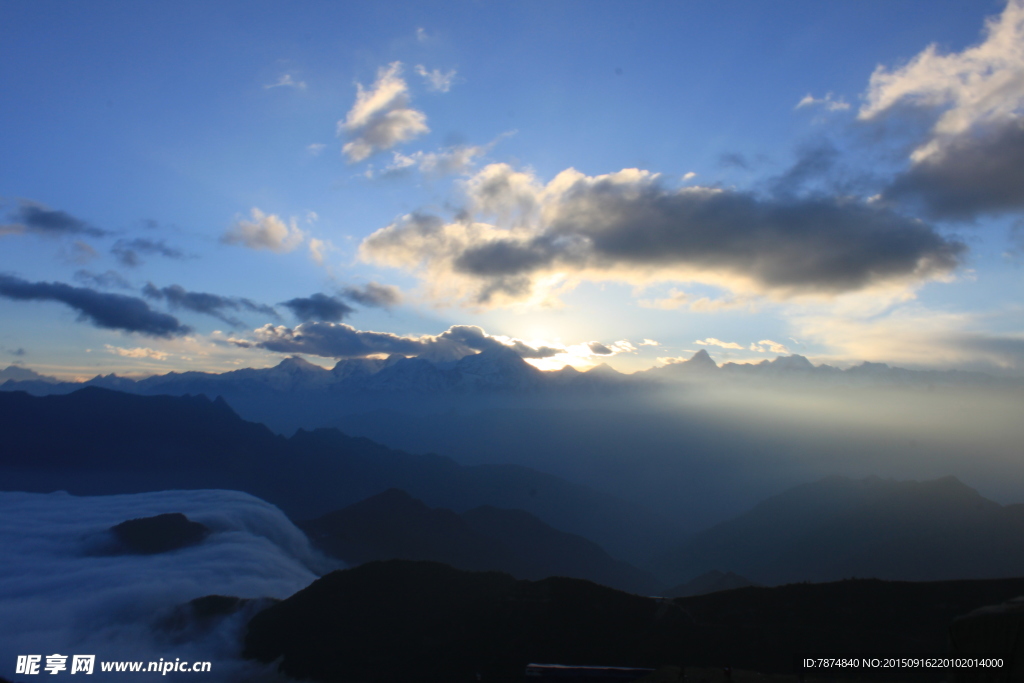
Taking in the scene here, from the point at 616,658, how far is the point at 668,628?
272 inches

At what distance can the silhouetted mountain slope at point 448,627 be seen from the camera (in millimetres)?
49750

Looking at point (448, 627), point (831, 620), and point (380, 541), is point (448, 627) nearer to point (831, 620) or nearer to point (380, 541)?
point (831, 620)

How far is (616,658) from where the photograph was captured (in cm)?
4744

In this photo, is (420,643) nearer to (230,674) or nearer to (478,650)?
(478,650)

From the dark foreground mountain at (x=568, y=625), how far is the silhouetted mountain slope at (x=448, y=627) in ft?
0.47

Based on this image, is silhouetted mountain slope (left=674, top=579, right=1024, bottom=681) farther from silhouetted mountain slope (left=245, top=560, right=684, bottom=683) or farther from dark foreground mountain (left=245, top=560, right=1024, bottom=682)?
silhouetted mountain slope (left=245, top=560, right=684, bottom=683)

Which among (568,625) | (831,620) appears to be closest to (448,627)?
(568,625)

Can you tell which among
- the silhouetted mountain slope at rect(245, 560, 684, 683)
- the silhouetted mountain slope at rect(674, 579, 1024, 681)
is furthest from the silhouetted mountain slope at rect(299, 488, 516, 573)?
the silhouetted mountain slope at rect(674, 579, 1024, 681)

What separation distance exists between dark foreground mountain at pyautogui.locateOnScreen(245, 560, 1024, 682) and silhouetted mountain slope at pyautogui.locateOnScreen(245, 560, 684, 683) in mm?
143

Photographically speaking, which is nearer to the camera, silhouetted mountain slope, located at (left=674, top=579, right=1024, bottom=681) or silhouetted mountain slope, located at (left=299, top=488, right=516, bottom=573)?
silhouetted mountain slope, located at (left=674, top=579, right=1024, bottom=681)

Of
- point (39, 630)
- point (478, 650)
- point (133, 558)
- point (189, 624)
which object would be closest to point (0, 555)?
point (133, 558)

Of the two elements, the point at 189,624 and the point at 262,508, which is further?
the point at 262,508

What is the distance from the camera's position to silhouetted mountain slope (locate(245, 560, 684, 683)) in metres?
49.8

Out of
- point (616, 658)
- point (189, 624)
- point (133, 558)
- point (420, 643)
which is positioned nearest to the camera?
point (616, 658)
